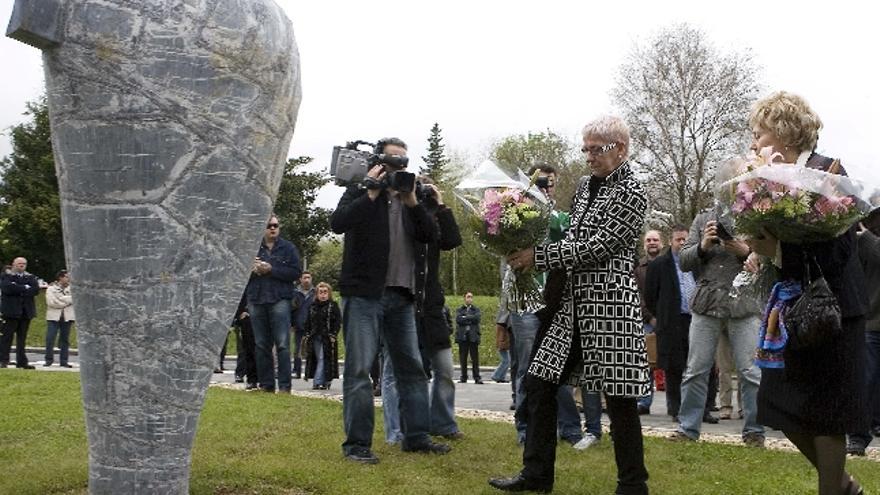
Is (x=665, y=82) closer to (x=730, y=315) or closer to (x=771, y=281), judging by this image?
(x=730, y=315)

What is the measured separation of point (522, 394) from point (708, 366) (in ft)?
6.44

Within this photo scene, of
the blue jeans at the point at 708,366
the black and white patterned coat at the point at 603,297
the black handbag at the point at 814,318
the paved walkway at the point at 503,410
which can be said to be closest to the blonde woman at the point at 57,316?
the paved walkway at the point at 503,410

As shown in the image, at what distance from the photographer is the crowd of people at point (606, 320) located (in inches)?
159

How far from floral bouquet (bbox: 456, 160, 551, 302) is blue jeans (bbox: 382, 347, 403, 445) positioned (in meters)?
1.49

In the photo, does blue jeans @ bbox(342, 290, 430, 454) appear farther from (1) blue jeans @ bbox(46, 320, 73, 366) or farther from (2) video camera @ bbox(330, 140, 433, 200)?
(1) blue jeans @ bbox(46, 320, 73, 366)

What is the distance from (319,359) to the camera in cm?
1491

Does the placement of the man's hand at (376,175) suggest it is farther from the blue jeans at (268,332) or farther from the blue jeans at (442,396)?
the blue jeans at (268,332)

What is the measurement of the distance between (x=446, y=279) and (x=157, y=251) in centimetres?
4952

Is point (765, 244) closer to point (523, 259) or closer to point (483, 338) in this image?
point (523, 259)

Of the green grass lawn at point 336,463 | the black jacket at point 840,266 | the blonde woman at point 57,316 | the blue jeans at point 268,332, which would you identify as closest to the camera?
the black jacket at point 840,266

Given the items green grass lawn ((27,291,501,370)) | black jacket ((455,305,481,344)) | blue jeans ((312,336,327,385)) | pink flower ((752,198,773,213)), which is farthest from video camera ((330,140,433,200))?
green grass lawn ((27,291,501,370))

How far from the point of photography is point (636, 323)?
5.07 meters

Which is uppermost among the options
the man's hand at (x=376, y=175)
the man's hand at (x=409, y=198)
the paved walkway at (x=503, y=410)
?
the man's hand at (x=376, y=175)

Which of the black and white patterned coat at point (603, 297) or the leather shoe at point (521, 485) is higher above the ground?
the black and white patterned coat at point (603, 297)
